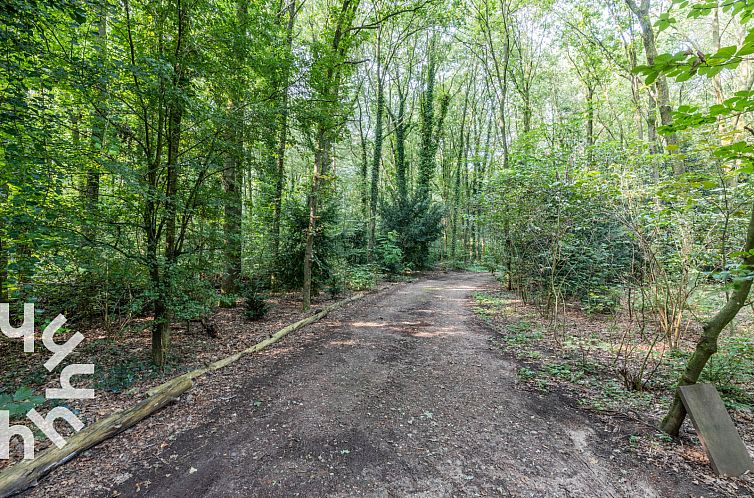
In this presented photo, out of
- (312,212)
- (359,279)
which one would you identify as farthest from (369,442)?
(359,279)

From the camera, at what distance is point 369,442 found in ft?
10.5

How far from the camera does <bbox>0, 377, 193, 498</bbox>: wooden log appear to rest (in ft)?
8.25

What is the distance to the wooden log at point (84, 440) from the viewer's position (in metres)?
2.51

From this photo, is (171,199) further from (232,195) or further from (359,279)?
(359,279)

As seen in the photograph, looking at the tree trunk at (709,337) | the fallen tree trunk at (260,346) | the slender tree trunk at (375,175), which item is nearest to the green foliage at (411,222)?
the slender tree trunk at (375,175)

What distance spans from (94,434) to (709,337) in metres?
5.94

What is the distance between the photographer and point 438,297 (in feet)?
38.5

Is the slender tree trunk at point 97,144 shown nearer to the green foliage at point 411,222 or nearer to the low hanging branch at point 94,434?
the low hanging branch at point 94,434

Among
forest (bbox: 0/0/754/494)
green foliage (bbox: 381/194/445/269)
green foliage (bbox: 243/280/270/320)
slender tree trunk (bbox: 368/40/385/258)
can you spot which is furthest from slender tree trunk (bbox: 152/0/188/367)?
green foliage (bbox: 381/194/445/269)

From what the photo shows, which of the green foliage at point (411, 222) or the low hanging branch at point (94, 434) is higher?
the green foliage at point (411, 222)

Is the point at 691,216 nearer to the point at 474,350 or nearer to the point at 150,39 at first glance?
the point at 474,350

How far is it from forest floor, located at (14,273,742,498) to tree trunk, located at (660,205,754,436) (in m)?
0.44

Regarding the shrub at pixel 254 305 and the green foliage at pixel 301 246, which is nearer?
the shrub at pixel 254 305

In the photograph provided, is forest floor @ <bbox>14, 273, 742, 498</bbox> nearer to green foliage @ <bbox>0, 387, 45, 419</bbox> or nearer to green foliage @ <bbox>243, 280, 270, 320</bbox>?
green foliage @ <bbox>0, 387, 45, 419</bbox>
